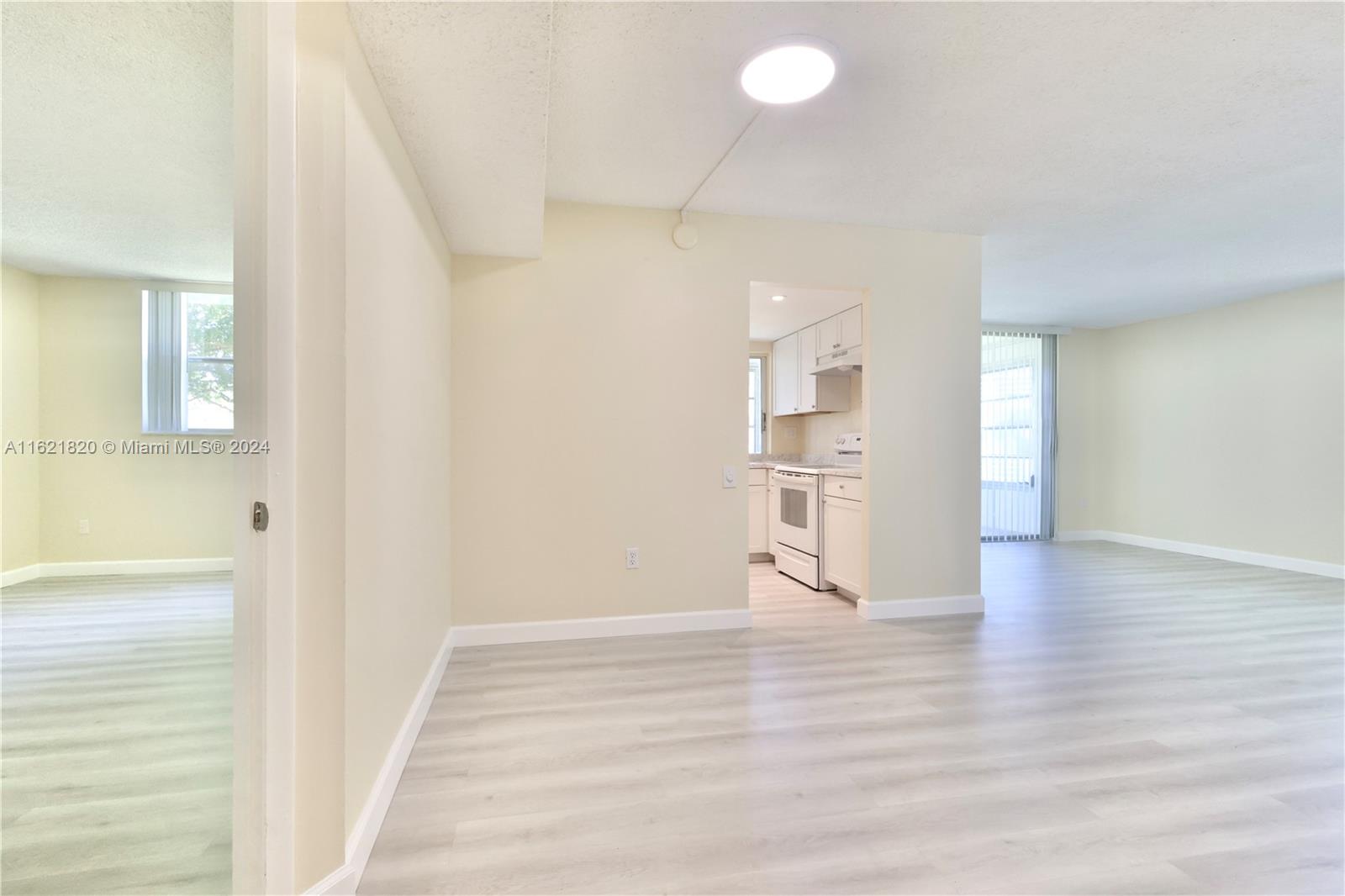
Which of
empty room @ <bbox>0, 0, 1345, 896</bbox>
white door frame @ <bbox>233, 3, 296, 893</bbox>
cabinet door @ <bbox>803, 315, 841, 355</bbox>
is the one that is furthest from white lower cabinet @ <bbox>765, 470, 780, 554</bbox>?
white door frame @ <bbox>233, 3, 296, 893</bbox>

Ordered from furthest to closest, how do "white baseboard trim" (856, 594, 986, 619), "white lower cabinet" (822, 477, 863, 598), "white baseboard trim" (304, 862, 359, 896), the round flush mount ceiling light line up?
"white lower cabinet" (822, 477, 863, 598) < "white baseboard trim" (856, 594, 986, 619) < the round flush mount ceiling light < "white baseboard trim" (304, 862, 359, 896)

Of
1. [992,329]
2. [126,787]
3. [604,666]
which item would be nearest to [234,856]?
[126,787]

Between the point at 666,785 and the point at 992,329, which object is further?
the point at 992,329

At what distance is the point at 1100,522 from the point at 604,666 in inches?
263

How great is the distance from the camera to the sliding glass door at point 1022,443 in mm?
6680

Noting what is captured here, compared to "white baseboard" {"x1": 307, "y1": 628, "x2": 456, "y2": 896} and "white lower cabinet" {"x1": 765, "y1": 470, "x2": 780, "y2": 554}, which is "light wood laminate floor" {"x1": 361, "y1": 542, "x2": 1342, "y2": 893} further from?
"white lower cabinet" {"x1": 765, "y1": 470, "x2": 780, "y2": 554}

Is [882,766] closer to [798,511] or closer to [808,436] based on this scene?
[798,511]

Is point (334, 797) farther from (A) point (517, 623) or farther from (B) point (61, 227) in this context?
(A) point (517, 623)

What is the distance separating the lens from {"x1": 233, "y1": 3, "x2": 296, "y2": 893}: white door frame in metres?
1.22

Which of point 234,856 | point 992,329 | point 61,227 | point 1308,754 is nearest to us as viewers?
point 61,227

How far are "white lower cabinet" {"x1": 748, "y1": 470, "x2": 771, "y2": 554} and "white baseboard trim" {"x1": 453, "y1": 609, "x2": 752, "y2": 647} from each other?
1.98 metres

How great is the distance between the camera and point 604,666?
2.91 metres

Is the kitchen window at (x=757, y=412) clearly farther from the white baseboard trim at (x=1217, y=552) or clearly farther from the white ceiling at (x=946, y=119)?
the white baseboard trim at (x=1217, y=552)

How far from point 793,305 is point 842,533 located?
1894 mm
